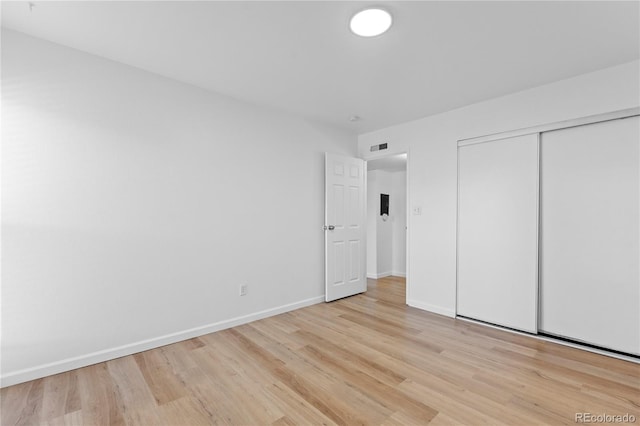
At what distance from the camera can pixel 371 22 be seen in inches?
74.4

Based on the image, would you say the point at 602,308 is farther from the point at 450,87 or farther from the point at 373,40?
the point at 373,40

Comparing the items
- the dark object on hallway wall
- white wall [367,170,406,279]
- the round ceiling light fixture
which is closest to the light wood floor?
the round ceiling light fixture

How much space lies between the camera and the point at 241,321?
3.17 m

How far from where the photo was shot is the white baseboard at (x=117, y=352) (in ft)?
6.66

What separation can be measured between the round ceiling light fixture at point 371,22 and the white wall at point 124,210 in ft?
5.65

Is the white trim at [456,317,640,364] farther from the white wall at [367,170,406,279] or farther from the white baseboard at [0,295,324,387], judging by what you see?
the white wall at [367,170,406,279]

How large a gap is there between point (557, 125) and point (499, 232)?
1.18 meters

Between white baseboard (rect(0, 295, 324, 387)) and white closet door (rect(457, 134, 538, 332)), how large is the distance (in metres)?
2.38

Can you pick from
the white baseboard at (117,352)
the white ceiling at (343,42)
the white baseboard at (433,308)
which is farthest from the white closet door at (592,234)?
the white baseboard at (117,352)

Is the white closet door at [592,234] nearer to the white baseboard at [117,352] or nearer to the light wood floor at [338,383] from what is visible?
the light wood floor at [338,383]

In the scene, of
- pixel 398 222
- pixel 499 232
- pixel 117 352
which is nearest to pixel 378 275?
pixel 398 222

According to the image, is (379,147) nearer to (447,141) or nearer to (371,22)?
(447,141)

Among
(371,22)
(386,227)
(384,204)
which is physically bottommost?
(386,227)

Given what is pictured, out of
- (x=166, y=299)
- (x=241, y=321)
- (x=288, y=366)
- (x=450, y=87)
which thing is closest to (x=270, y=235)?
(x=241, y=321)
